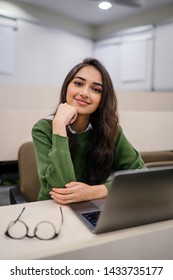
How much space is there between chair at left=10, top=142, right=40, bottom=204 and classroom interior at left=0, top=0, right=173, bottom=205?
2.35ft

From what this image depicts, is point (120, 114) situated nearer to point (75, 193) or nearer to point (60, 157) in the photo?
point (60, 157)

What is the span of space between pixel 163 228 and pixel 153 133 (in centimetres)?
213

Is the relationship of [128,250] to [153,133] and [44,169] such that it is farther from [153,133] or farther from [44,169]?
[153,133]

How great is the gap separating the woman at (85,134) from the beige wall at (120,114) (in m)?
0.73

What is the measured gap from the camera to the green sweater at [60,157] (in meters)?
1.04

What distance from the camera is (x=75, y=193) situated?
0.92 m

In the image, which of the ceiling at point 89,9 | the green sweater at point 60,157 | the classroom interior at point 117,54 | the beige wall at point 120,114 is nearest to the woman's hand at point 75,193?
the green sweater at point 60,157

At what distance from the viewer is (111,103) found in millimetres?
1310

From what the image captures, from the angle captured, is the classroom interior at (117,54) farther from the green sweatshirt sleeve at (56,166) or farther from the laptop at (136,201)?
the laptop at (136,201)

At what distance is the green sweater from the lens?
1039 millimetres
